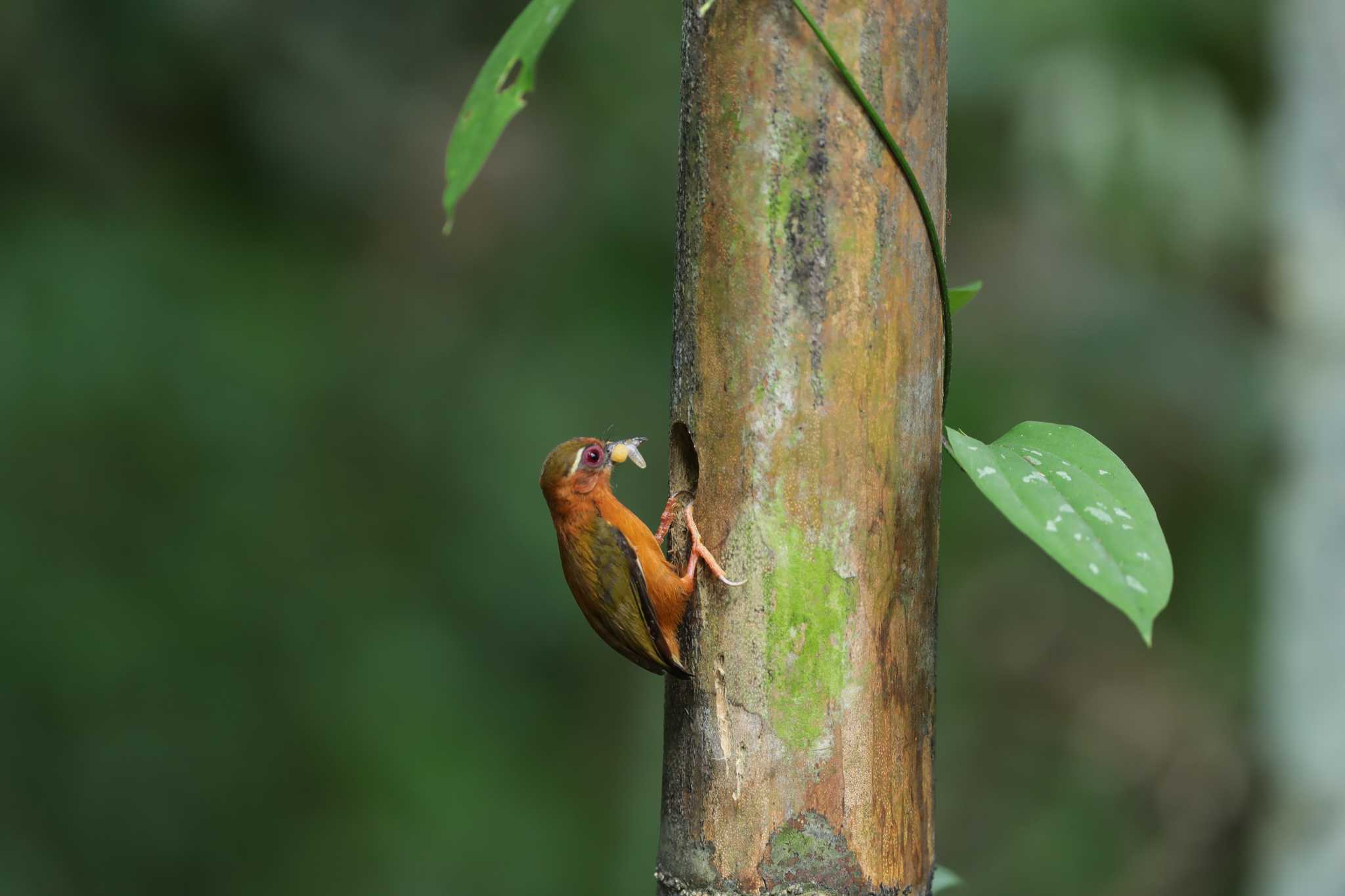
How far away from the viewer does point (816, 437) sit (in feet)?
5.91

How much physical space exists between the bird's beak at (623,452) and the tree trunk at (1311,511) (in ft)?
11.7

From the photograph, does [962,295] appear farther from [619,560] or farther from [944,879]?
[944,879]

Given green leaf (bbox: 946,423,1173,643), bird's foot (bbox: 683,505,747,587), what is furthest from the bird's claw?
green leaf (bbox: 946,423,1173,643)

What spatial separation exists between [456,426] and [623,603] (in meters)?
4.41

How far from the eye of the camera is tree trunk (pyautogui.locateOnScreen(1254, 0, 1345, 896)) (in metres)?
5.09

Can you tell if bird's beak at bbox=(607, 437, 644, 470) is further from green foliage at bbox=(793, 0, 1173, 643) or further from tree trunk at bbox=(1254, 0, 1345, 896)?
tree trunk at bbox=(1254, 0, 1345, 896)

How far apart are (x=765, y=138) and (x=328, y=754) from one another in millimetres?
5152

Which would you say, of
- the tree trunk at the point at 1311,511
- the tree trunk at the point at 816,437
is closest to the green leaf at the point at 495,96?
the tree trunk at the point at 816,437

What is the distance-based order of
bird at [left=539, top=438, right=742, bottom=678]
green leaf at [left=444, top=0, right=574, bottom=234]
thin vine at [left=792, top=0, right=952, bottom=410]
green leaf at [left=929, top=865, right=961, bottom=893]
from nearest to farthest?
green leaf at [left=444, top=0, right=574, bottom=234] → thin vine at [left=792, top=0, right=952, bottom=410] → bird at [left=539, top=438, right=742, bottom=678] → green leaf at [left=929, top=865, right=961, bottom=893]

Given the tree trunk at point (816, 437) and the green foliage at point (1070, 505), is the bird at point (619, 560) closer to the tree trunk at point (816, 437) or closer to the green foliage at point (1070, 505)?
the tree trunk at point (816, 437)

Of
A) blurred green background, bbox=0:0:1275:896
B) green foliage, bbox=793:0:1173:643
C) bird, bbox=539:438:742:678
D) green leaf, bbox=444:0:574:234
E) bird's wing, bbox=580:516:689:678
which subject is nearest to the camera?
→ green foliage, bbox=793:0:1173:643

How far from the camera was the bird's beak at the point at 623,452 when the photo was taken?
103 inches

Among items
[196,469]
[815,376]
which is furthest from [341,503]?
[815,376]

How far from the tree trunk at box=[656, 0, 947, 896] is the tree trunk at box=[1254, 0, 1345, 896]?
12.7 ft
